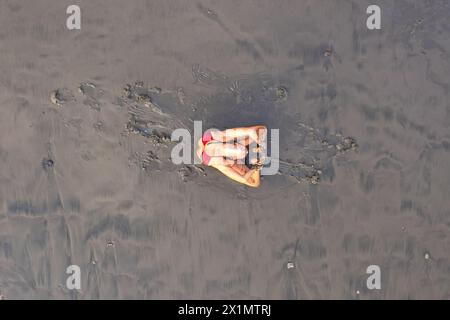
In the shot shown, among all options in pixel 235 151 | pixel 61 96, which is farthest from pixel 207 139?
pixel 61 96

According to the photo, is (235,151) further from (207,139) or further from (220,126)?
(220,126)

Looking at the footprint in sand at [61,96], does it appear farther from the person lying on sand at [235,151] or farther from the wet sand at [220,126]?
the person lying on sand at [235,151]

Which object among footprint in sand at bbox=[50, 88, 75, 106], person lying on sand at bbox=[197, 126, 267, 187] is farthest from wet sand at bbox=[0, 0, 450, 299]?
person lying on sand at bbox=[197, 126, 267, 187]

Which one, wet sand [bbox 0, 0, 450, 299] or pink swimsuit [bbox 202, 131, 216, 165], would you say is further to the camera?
wet sand [bbox 0, 0, 450, 299]

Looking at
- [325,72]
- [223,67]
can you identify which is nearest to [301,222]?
[325,72]

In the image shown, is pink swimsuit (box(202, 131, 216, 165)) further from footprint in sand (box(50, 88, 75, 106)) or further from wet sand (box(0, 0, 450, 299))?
footprint in sand (box(50, 88, 75, 106))
